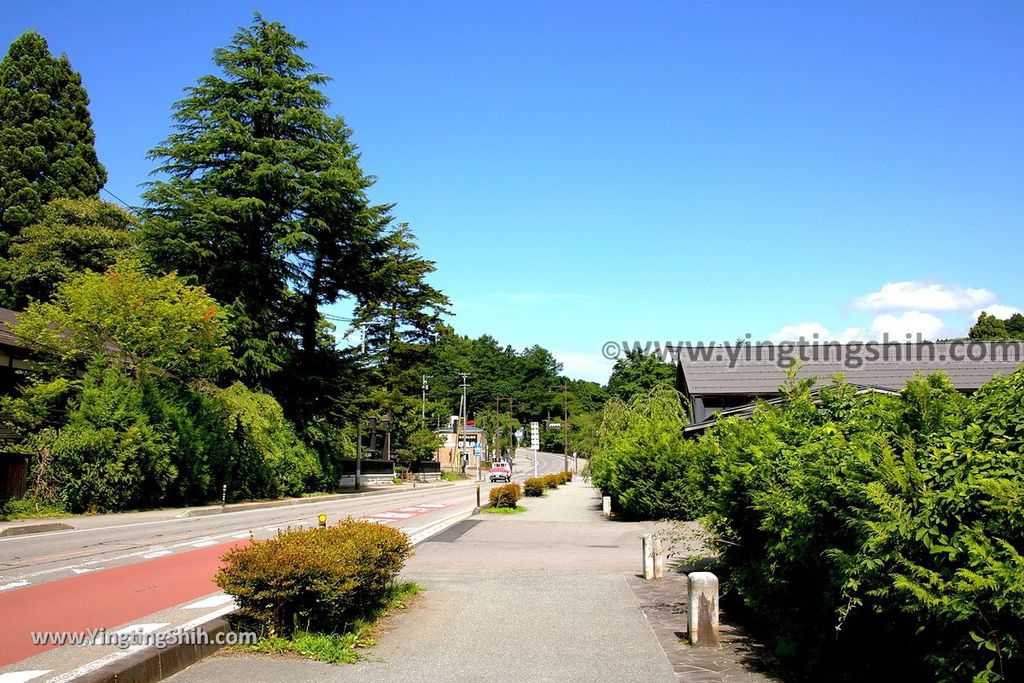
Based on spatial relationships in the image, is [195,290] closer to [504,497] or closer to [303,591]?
[504,497]

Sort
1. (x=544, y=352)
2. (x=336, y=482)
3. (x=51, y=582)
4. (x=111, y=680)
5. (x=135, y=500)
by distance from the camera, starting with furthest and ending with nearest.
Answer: (x=544, y=352)
(x=336, y=482)
(x=135, y=500)
(x=51, y=582)
(x=111, y=680)

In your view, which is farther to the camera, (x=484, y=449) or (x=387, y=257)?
(x=484, y=449)

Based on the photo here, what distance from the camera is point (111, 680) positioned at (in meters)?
5.33

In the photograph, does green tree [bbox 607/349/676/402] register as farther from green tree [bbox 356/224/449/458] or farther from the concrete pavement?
the concrete pavement

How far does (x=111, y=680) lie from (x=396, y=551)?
3.79 m

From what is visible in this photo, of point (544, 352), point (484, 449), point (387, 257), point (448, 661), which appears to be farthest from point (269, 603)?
point (544, 352)

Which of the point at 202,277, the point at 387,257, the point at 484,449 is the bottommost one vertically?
the point at 484,449

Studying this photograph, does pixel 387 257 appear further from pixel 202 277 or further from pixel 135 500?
pixel 135 500

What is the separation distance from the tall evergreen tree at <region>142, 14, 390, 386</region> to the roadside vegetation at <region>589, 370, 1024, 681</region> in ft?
102

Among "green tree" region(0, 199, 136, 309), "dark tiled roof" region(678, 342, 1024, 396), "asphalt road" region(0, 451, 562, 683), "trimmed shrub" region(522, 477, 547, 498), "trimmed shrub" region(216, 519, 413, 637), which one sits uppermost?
"green tree" region(0, 199, 136, 309)

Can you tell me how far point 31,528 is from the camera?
61.3 ft

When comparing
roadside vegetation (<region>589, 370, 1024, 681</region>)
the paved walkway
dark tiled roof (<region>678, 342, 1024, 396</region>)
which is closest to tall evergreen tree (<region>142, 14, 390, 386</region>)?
dark tiled roof (<region>678, 342, 1024, 396</region>)

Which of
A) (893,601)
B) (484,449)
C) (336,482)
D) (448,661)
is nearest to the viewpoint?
(893,601)

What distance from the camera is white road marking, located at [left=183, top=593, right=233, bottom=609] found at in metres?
8.95
